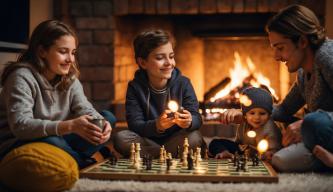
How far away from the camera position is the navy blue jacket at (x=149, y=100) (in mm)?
2037

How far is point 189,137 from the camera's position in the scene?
201 cm

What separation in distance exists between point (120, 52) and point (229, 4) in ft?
2.14

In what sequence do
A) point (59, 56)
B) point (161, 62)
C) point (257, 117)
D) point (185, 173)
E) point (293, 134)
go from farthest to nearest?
point (161, 62), point (257, 117), point (59, 56), point (293, 134), point (185, 173)

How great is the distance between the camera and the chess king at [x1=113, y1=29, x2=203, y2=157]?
6.57 ft

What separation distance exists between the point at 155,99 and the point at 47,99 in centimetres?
46

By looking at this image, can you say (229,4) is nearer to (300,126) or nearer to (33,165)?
(300,126)

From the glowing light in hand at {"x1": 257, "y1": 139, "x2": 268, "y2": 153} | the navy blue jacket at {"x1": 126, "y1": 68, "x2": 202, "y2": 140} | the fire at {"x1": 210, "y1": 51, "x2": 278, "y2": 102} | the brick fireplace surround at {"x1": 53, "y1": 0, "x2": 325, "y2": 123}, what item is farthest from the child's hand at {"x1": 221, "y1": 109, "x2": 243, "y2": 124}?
the fire at {"x1": 210, "y1": 51, "x2": 278, "y2": 102}

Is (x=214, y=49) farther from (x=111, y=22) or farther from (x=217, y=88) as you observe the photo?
(x=111, y=22)

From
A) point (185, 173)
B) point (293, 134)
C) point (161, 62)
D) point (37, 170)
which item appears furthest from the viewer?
point (161, 62)

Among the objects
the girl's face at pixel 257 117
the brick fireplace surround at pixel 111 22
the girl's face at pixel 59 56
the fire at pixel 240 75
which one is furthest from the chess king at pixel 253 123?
the fire at pixel 240 75

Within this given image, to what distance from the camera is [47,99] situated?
5.95 feet

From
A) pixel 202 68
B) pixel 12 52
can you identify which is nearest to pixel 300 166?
pixel 12 52

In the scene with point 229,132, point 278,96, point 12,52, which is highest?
point 12,52

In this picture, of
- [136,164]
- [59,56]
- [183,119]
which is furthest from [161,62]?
[136,164]
